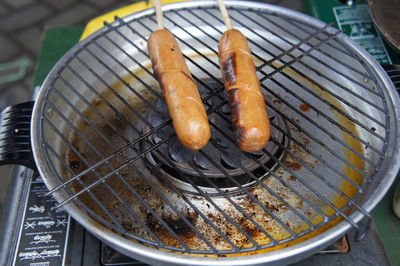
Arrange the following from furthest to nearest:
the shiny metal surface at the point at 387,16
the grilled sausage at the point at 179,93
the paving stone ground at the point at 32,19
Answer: the paving stone ground at the point at 32,19
the shiny metal surface at the point at 387,16
the grilled sausage at the point at 179,93

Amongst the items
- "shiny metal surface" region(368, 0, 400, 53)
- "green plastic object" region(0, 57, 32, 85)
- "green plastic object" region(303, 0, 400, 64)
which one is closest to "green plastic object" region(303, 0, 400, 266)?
"green plastic object" region(303, 0, 400, 64)

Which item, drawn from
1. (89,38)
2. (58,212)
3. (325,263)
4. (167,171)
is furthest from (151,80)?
(325,263)

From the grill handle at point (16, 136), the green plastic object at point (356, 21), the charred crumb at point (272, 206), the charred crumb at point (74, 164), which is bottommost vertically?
the charred crumb at point (272, 206)

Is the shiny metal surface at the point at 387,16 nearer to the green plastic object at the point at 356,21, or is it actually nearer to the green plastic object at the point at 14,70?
the green plastic object at the point at 356,21

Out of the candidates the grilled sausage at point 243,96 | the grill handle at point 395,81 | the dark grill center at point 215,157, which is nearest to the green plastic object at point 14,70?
the dark grill center at point 215,157

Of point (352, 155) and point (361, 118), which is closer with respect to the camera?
point (352, 155)

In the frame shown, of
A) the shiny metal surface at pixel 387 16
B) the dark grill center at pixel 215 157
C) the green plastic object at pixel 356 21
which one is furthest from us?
the green plastic object at pixel 356 21

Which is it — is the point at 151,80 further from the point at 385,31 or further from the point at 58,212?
the point at 385,31
